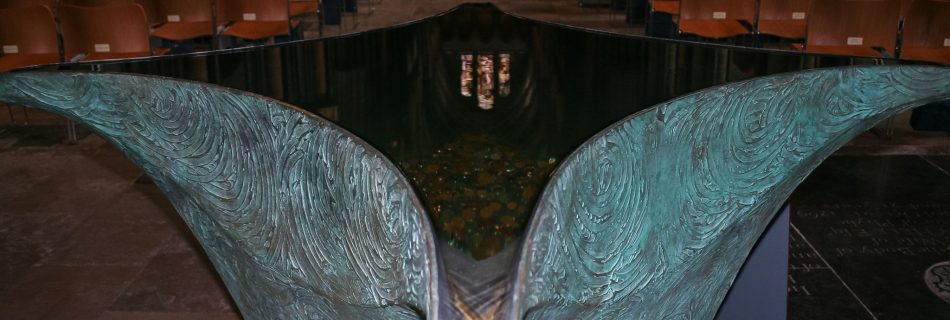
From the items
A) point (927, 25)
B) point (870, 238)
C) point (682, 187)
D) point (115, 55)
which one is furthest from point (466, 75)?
point (927, 25)

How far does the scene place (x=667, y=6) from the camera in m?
6.04

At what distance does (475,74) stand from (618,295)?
103 centimetres

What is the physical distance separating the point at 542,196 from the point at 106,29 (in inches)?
159

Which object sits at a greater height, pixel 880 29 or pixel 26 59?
pixel 880 29

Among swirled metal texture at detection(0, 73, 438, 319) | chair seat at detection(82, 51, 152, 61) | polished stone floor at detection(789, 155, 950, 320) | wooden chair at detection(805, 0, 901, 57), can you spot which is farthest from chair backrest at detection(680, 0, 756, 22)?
swirled metal texture at detection(0, 73, 438, 319)

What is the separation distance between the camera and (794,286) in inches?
116

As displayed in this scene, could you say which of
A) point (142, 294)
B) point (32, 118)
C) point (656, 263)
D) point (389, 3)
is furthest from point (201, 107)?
point (389, 3)

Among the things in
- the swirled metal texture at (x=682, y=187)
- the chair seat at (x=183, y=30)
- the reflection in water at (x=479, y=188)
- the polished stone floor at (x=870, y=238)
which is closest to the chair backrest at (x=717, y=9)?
the polished stone floor at (x=870, y=238)

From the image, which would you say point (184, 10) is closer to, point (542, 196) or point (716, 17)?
point (716, 17)

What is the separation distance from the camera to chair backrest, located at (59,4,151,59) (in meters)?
4.57

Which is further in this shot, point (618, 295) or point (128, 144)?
point (128, 144)

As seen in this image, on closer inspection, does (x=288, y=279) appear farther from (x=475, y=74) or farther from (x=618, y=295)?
(x=475, y=74)

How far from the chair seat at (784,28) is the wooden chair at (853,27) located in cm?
31

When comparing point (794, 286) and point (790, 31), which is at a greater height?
point (790, 31)
